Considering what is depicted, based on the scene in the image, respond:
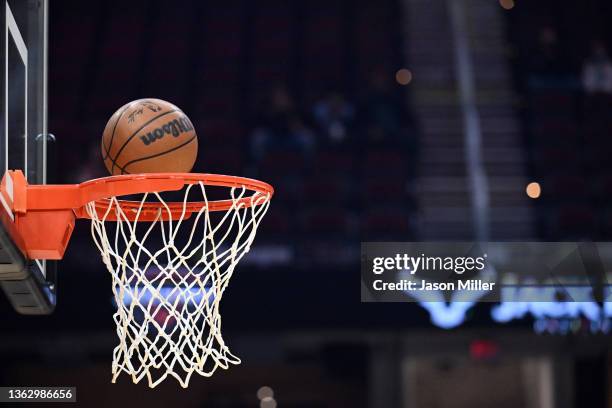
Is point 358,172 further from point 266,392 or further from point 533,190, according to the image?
point 266,392

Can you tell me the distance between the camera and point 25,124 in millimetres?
3033

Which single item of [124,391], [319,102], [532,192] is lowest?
[124,391]

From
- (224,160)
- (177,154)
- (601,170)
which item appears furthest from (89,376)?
(177,154)

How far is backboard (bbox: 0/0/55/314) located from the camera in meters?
2.69

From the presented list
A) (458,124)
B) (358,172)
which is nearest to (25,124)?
(358,172)

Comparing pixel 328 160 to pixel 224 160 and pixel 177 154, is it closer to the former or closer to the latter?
pixel 224 160

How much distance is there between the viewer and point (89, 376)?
7.15 meters

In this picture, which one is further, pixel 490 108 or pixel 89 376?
pixel 490 108

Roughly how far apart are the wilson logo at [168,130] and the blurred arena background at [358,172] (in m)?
2.18

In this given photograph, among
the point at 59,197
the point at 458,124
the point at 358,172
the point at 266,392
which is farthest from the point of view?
the point at 458,124

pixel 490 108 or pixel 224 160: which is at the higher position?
pixel 490 108

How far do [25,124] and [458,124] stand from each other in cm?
618

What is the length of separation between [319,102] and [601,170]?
7.51 feet

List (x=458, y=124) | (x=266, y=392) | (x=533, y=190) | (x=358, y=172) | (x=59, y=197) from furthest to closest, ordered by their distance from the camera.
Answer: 1. (x=458, y=124)
2. (x=533, y=190)
3. (x=358, y=172)
4. (x=266, y=392)
5. (x=59, y=197)
